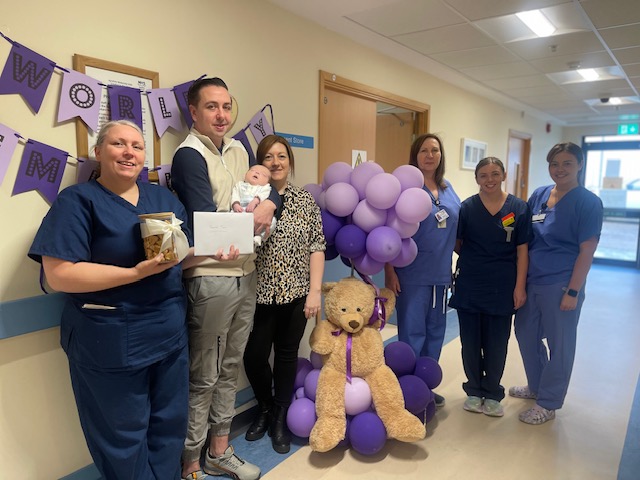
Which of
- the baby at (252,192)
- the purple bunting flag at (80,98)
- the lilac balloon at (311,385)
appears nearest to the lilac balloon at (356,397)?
the lilac balloon at (311,385)

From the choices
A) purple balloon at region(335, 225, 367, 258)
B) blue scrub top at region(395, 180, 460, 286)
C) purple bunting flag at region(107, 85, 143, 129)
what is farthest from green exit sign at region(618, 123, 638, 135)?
purple bunting flag at region(107, 85, 143, 129)

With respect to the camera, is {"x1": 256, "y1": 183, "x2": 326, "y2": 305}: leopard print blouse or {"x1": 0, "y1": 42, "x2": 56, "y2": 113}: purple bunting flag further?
{"x1": 256, "y1": 183, "x2": 326, "y2": 305}: leopard print blouse

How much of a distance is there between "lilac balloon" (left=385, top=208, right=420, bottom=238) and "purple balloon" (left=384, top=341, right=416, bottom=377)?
0.60m

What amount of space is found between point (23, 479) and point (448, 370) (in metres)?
2.47

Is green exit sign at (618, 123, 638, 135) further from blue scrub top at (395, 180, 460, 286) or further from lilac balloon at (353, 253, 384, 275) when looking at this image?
lilac balloon at (353, 253, 384, 275)

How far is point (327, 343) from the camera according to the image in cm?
212

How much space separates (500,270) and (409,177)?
71cm

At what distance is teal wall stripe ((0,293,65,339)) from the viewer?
1486 mm

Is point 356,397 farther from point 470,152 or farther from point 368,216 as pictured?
point 470,152

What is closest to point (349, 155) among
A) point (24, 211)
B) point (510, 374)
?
point (510, 374)

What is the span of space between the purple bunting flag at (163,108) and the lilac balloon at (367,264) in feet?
3.37

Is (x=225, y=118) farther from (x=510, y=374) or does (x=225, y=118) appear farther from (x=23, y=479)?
(x=510, y=374)

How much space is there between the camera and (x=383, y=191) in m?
2.03

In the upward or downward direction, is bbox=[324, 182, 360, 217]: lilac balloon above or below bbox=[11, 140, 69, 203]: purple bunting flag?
below
